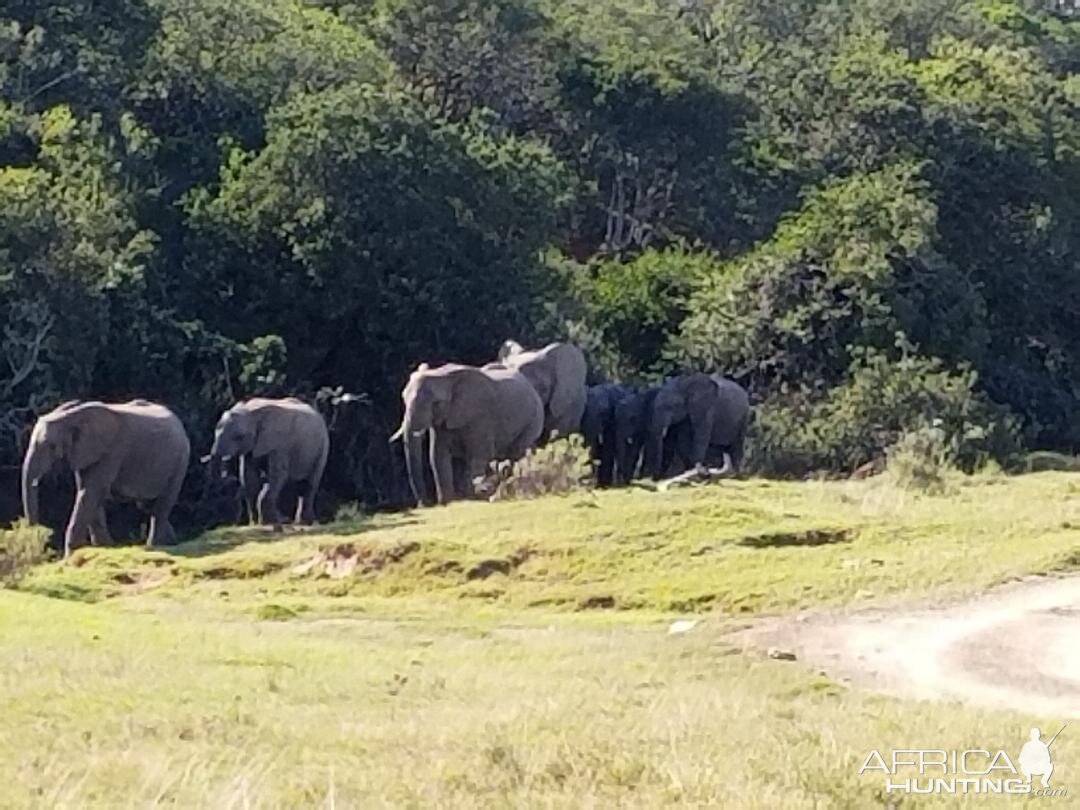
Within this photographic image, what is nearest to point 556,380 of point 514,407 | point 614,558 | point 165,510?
point 514,407

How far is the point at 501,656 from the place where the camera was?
13.9m

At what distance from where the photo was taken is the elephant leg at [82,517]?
23625mm

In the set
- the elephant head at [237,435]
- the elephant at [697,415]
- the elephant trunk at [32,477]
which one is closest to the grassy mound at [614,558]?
the elephant trunk at [32,477]

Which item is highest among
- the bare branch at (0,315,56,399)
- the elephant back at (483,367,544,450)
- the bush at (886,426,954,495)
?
the bare branch at (0,315,56,399)

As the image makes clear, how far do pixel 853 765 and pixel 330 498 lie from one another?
2171 centimetres

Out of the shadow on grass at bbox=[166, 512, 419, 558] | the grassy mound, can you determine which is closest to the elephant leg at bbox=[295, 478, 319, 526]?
the shadow on grass at bbox=[166, 512, 419, 558]

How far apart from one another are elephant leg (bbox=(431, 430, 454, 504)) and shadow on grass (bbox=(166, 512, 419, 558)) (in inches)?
102

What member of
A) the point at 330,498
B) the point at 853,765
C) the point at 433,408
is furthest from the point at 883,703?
the point at 330,498

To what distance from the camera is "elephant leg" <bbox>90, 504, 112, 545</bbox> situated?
24.1m

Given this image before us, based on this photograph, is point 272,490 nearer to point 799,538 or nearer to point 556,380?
point 556,380

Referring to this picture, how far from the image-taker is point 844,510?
22.2 m

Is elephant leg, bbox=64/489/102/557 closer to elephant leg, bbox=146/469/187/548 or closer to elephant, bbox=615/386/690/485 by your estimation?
elephant leg, bbox=146/469/187/548

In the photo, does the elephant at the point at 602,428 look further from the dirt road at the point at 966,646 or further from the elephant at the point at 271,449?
the dirt road at the point at 966,646

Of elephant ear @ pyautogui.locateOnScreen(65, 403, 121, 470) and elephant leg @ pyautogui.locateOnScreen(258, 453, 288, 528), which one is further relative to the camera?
elephant leg @ pyautogui.locateOnScreen(258, 453, 288, 528)
